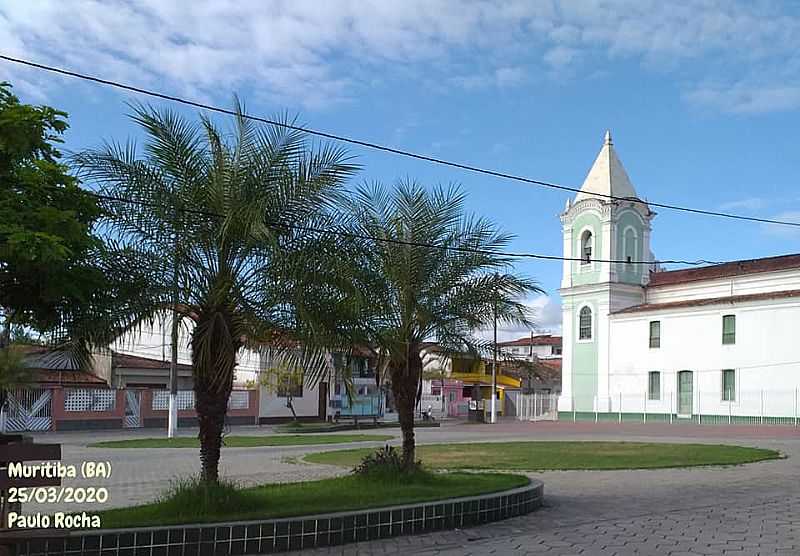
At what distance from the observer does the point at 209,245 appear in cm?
1016

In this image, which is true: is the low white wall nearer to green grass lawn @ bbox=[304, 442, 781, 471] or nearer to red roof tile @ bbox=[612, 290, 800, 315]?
red roof tile @ bbox=[612, 290, 800, 315]

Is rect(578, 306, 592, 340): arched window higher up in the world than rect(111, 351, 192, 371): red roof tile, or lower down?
higher up

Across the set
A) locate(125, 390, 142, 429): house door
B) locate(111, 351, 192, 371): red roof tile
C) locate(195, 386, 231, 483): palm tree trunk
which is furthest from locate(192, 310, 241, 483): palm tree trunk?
locate(111, 351, 192, 371): red roof tile

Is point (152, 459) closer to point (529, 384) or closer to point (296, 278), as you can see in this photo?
point (296, 278)

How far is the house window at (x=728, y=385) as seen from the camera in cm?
4559

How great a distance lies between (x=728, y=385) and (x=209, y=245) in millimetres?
41160

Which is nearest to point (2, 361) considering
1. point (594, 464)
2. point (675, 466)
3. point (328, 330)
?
point (328, 330)

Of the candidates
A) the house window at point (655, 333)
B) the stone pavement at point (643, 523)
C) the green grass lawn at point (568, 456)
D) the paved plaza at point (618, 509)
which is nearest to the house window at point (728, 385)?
the house window at point (655, 333)

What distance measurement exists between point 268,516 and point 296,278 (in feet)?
8.47

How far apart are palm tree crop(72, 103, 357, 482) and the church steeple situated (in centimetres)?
4426

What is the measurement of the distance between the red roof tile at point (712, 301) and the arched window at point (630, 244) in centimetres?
306

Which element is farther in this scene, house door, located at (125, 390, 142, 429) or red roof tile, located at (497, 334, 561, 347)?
red roof tile, located at (497, 334, 561, 347)

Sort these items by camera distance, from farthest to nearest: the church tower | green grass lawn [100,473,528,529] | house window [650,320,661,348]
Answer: the church tower → house window [650,320,661,348] → green grass lawn [100,473,528,529]

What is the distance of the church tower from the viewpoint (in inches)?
2066
